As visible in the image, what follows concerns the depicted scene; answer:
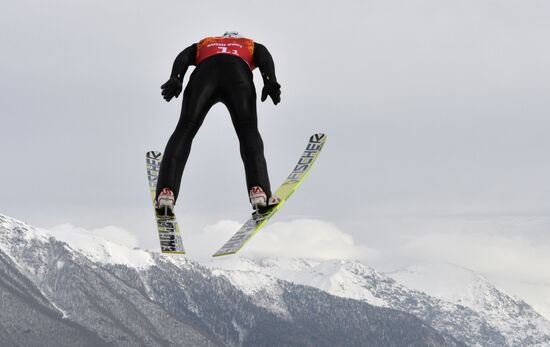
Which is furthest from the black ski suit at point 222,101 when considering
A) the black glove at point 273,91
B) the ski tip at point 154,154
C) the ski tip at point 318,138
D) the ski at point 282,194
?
the ski tip at point 318,138

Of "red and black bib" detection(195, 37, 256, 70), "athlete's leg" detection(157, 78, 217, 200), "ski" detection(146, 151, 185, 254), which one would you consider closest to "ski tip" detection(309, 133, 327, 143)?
"red and black bib" detection(195, 37, 256, 70)

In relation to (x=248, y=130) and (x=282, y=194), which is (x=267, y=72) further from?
(x=282, y=194)

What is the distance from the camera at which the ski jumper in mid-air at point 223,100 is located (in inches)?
682

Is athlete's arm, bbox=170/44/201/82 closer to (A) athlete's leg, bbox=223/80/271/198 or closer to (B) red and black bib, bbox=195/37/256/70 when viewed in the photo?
(B) red and black bib, bbox=195/37/256/70

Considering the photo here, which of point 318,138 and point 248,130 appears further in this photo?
point 318,138

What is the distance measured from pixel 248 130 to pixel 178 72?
1.66 metres

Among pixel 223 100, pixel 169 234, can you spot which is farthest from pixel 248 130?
pixel 169 234

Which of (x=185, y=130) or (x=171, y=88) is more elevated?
(x=171, y=88)

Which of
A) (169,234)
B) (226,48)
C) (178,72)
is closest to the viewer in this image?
(178,72)

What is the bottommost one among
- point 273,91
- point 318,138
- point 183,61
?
point 273,91

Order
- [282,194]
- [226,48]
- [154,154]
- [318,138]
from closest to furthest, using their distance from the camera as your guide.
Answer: [226,48] → [282,194] → [154,154] → [318,138]

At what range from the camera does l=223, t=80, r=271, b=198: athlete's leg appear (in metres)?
17.4

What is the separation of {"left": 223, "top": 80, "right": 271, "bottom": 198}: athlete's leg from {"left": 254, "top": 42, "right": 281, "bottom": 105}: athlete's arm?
0.46 metres

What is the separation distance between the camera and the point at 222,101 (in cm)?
1770
